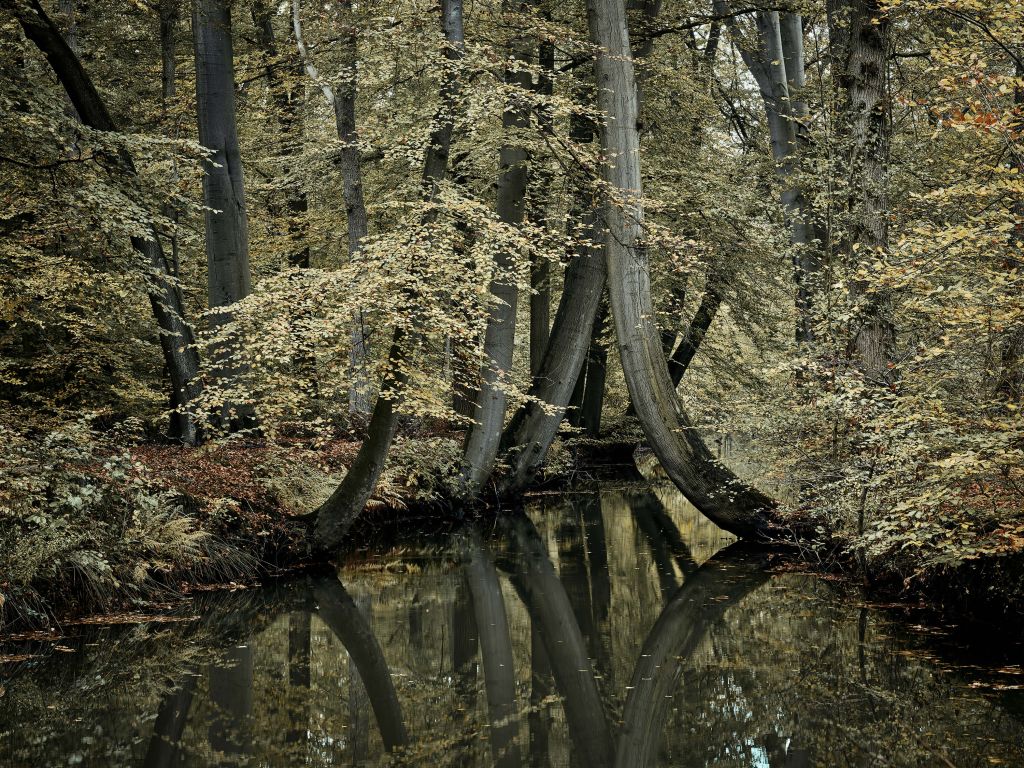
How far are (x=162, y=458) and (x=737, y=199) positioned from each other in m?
7.99

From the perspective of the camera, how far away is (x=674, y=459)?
10625mm

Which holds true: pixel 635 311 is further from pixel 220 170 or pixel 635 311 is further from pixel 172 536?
pixel 172 536

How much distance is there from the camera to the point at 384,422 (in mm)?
9859

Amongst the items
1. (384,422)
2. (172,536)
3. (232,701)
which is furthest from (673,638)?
(172,536)

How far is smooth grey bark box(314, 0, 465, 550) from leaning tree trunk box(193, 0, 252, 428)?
65.3 inches

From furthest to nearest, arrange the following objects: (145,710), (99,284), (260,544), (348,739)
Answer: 1. (99,284)
2. (260,544)
3. (145,710)
4. (348,739)

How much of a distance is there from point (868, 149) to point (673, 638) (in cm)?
472

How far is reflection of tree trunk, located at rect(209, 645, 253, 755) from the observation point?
5.12 metres

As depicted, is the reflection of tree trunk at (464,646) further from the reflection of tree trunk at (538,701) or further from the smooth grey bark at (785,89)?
the smooth grey bark at (785,89)

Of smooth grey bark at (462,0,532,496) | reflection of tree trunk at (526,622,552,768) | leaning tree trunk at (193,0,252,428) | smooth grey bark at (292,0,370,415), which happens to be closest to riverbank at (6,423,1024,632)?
leaning tree trunk at (193,0,252,428)

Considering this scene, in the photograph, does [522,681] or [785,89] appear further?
[785,89]

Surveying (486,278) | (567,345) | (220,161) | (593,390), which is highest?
(220,161)

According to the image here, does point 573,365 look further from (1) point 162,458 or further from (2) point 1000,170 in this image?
(2) point 1000,170

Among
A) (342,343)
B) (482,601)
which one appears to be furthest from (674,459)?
(342,343)
